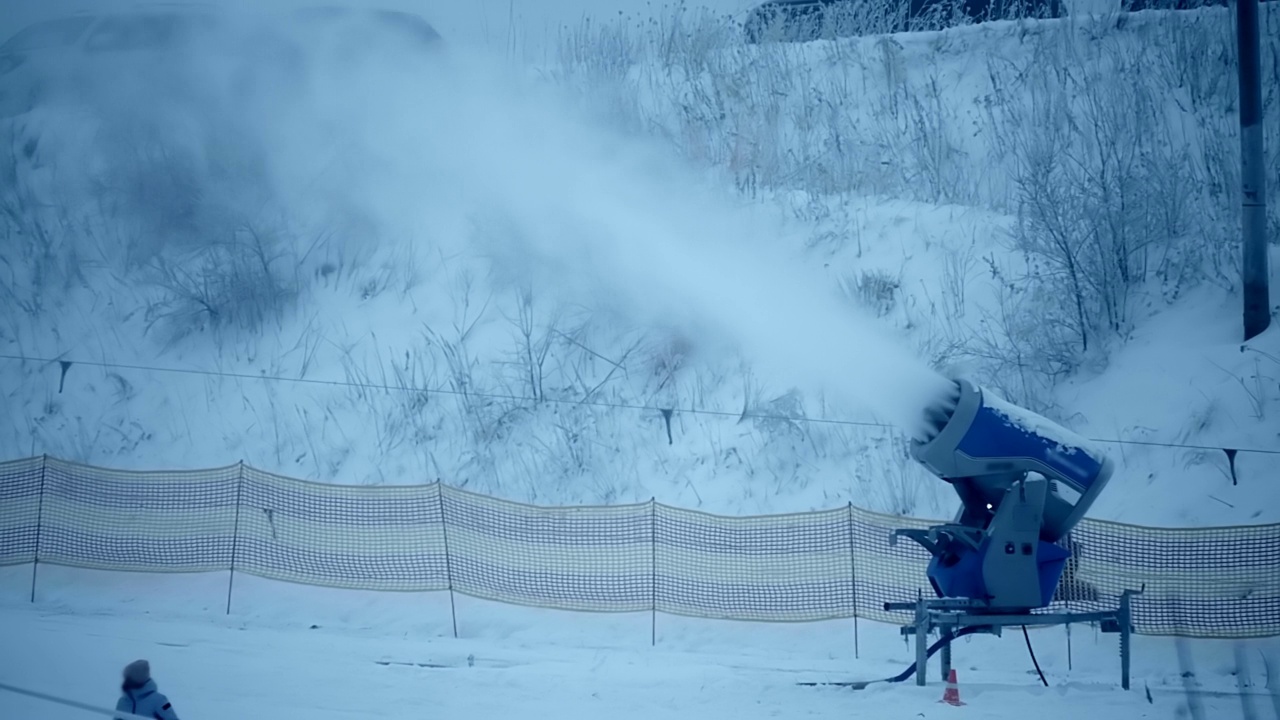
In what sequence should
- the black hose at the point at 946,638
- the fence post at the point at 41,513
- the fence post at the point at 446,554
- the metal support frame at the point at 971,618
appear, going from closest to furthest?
the metal support frame at the point at 971,618, the black hose at the point at 946,638, the fence post at the point at 446,554, the fence post at the point at 41,513

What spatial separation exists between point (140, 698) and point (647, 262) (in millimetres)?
14605

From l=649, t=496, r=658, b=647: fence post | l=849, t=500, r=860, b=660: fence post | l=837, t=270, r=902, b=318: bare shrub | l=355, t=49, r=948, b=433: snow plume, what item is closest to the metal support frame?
l=849, t=500, r=860, b=660: fence post

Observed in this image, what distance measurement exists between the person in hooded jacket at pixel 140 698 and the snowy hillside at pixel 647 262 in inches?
263

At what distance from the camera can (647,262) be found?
20484 mm

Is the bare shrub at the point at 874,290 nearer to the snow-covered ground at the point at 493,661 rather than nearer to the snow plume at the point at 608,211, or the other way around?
the snow plume at the point at 608,211

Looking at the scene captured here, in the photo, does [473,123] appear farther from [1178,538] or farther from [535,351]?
[1178,538]

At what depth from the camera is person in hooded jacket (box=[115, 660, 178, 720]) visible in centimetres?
671

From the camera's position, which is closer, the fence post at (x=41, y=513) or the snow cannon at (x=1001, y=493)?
the snow cannon at (x=1001, y=493)

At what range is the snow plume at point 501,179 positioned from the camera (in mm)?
17234

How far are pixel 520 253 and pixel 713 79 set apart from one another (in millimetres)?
6563

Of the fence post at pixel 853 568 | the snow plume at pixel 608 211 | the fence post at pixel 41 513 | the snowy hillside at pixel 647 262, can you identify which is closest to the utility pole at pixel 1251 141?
the snowy hillside at pixel 647 262

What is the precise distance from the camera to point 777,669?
1148 centimetres

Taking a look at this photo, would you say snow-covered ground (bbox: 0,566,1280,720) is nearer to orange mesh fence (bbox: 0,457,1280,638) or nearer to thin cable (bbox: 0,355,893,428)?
orange mesh fence (bbox: 0,457,1280,638)

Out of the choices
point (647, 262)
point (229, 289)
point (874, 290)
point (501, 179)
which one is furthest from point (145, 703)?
point (501, 179)
